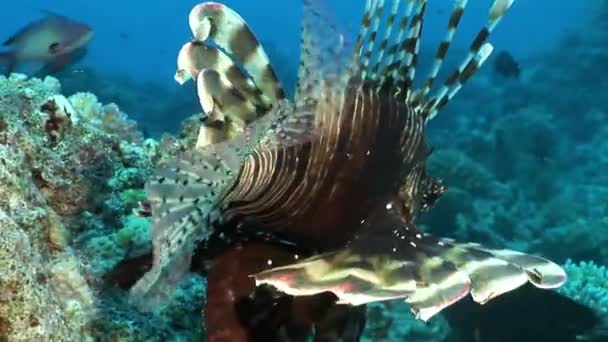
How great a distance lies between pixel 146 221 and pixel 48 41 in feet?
10.7

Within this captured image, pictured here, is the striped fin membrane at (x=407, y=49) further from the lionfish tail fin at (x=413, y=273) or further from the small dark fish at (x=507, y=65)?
the small dark fish at (x=507, y=65)

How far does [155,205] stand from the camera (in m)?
1.45

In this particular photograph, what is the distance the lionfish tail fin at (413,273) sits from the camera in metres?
1.43

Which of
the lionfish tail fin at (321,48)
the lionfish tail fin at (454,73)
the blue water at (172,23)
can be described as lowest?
the lionfish tail fin at (321,48)

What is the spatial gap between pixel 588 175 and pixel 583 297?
5.88 m

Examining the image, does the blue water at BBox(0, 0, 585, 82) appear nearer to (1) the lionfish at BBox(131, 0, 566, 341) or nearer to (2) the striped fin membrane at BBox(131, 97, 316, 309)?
(1) the lionfish at BBox(131, 0, 566, 341)

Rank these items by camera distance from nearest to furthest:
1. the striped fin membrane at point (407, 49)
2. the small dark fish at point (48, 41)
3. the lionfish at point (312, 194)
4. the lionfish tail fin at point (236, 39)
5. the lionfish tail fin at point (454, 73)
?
1. the lionfish at point (312, 194)
2. the lionfish tail fin at point (236, 39)
3. the striped fin membrane at point (407, 49)
4. the lionfish tail fin at point (454, 73)
5. the small dark fish at point (48, 41)

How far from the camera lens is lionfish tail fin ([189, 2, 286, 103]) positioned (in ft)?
5.96

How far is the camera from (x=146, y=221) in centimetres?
262

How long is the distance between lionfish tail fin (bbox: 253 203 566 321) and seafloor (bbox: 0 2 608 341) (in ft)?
2.09

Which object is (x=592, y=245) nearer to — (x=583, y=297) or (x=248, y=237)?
(x=583, y=297)

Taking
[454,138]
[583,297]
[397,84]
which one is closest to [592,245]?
[583,297]

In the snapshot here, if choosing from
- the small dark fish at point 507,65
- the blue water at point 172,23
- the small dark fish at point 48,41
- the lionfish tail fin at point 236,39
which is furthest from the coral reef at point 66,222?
the blue water at point 172,23

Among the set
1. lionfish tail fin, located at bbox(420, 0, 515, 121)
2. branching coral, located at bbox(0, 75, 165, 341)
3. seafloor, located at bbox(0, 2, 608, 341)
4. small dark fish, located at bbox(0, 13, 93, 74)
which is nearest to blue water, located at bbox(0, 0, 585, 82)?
seafloor, located at bbox(0, 2, 608, 341)
